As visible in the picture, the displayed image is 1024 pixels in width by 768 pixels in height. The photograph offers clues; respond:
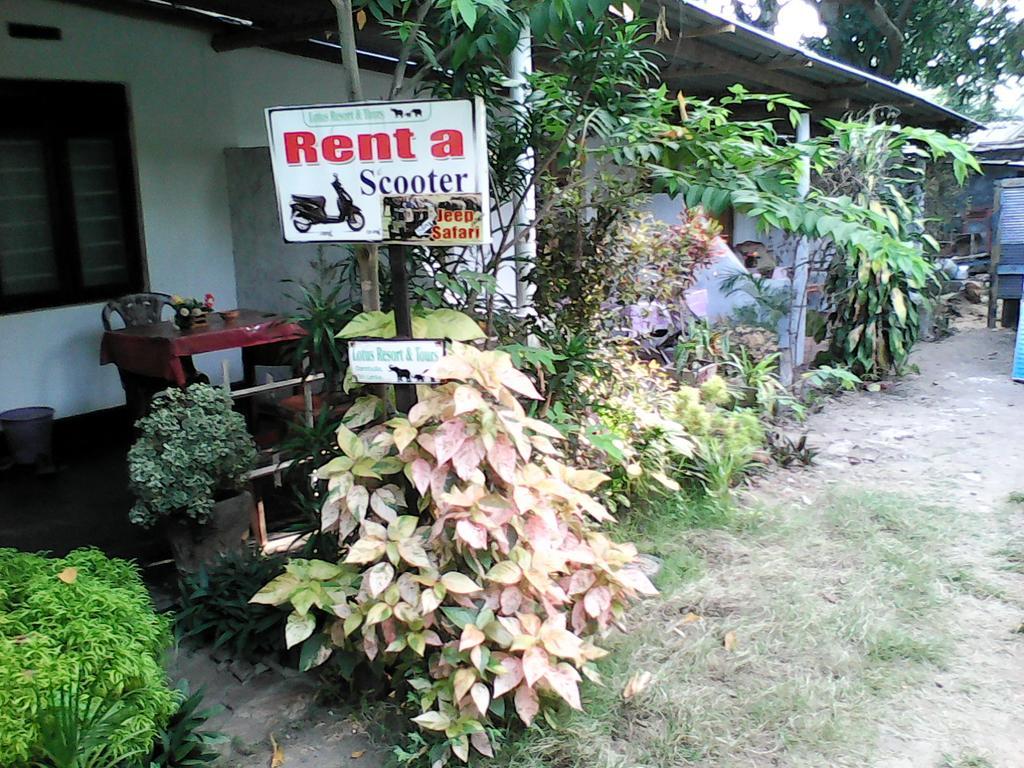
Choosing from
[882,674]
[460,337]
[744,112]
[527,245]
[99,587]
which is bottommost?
[882,674]

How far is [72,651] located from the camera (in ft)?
7.74

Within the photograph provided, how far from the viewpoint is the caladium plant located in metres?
2.62

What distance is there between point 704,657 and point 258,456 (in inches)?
83.3

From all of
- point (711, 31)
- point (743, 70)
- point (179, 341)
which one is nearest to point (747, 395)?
point (711, 31)

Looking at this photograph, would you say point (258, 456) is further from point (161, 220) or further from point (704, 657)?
point (161, 220)

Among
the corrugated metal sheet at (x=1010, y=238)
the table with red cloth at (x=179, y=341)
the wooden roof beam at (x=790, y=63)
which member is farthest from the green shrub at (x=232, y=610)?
the corrugated metal sheet at (x=1010, y=238)

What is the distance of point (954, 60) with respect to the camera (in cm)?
1791

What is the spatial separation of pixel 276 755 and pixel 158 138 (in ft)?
17.6

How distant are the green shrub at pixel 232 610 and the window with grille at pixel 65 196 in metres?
3.48

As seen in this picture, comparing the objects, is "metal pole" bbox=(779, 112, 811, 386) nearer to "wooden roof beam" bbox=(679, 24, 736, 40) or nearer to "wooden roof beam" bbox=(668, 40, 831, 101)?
"wooden roof beam" bbox=(668, 40, 831, 101)

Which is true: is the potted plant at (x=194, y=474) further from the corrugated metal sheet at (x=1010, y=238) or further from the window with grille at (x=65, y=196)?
the corrugated metal sheet at (x=1010, y=238)

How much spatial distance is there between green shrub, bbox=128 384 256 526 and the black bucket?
2.06 m

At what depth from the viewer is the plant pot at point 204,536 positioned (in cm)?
382

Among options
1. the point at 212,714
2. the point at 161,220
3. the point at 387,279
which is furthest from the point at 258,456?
the point at 161,220
